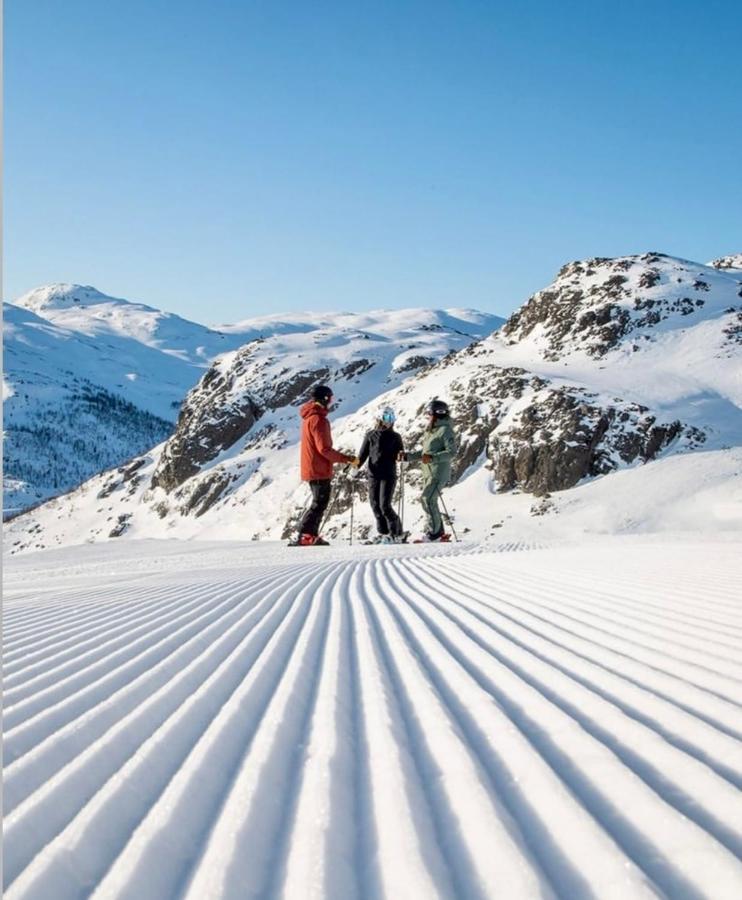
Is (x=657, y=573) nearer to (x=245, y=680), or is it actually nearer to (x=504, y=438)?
(x=245, y=680)

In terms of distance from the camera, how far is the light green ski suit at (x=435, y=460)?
12.8m

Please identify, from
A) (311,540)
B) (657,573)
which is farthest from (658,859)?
(311,540)

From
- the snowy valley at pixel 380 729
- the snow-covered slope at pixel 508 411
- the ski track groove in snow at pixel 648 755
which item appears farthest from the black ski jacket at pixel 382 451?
the ski track groove in snow at pixel 648 755

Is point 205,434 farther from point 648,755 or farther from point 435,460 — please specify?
point 648,755

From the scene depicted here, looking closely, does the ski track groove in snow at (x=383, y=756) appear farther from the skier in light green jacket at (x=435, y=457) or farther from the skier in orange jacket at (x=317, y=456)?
the skier in light green jacket at (x=435, y=457)

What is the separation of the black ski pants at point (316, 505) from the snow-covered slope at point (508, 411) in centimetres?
294

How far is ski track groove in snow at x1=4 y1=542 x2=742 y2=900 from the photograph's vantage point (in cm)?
144

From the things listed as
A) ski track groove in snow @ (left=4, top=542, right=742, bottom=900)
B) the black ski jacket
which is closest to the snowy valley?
ski track groove in snow @ (left=4, top=542, right=742, bottom=900)

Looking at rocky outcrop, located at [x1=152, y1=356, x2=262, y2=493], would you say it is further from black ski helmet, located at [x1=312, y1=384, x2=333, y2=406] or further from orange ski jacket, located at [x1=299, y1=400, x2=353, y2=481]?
black ski helmet, located at [x1=312, y1=384, x2=333, y2=406]

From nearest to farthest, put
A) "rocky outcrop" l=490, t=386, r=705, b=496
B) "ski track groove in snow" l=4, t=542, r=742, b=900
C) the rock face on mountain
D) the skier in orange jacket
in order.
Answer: "ski track groove in snow" l=4, t=542, r=742, b=900 < the skier in orange jacket < "rocky outcrop" l=490, t=386, r=705, b=496 < the rock face on mountain

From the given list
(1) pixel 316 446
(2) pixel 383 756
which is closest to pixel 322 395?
(1) pixel 316 446

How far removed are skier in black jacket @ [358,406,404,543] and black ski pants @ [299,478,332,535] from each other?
769mm

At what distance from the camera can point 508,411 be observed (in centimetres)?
2842

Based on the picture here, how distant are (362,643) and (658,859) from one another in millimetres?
2326
